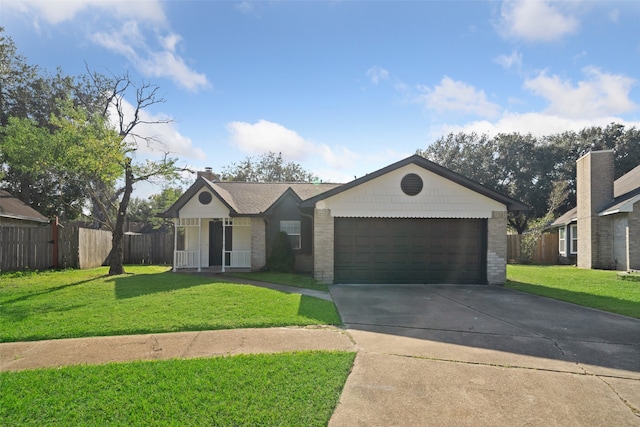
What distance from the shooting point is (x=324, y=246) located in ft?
40.7

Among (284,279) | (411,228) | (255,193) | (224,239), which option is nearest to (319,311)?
(284,279)

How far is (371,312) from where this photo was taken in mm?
7949

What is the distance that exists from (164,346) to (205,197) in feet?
36.4

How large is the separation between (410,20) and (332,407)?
33.2ft

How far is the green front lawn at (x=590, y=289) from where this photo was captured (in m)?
8.84

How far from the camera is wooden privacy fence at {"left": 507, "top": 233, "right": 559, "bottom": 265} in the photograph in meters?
23.4

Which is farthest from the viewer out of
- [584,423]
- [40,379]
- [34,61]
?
[34,61]

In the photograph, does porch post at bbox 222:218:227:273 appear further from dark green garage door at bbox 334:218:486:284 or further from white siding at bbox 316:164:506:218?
dark green garage door at bbox 334:218:486:284

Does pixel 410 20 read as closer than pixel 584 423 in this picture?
No

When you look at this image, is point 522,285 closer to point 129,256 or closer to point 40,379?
point 40,379

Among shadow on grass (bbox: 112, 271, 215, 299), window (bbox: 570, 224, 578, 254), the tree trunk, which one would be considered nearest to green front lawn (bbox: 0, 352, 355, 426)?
→ shadow on grass (bbox: 112, 271, 215, 299)

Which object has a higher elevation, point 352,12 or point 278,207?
point 352,12

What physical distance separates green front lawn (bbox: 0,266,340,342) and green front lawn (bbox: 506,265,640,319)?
6629mm

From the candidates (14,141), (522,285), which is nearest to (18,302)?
(14,141)
